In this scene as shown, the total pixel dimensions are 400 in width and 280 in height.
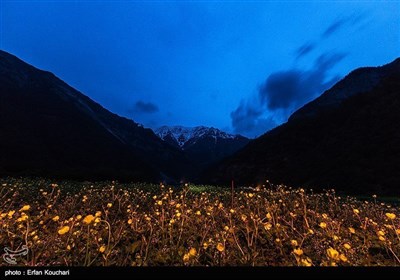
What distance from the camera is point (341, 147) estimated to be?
167 ft

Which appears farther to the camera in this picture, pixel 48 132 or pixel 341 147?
pixel 48 132

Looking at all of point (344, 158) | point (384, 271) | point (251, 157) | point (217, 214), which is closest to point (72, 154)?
point (251, 157)

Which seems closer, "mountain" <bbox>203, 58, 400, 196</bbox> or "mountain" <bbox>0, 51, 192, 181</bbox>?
"mountain" <bbox>203, 58, 400, 196</bbox>

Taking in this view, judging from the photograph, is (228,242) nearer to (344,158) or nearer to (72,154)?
(344,158)

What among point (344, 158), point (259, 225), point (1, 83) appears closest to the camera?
point (259, 225)

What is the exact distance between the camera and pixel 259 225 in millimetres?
5730

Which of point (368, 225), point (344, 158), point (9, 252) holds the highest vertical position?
point (344, 158)

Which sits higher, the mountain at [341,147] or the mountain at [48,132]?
the mountain at [48,132]

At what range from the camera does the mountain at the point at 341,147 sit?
38.2 m

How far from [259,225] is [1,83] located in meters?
116

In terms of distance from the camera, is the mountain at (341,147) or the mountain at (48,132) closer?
Result: the mountain at (341,147)

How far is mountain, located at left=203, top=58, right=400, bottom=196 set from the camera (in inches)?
1506

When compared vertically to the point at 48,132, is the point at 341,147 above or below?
below

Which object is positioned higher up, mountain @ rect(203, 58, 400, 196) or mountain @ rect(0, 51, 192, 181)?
mountain @ rect(0, 51, 192, 181)
